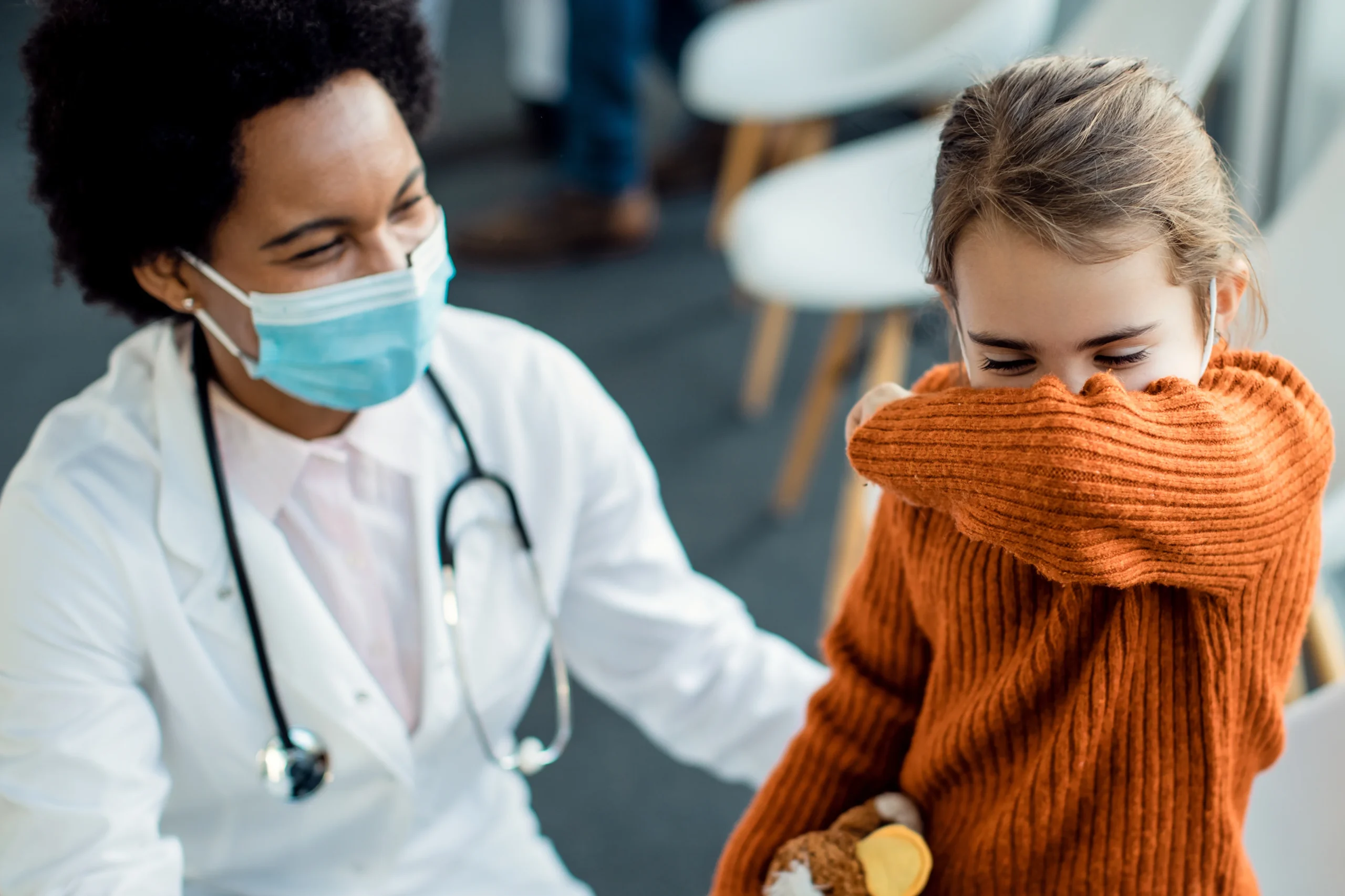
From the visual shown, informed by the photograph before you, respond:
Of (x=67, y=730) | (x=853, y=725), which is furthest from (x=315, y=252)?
(x=853, y=725)

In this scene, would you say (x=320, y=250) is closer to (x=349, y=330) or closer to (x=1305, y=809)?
(x=349, y=330)

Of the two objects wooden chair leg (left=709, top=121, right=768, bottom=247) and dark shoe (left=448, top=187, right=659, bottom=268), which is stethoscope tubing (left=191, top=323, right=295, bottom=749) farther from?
dark shoe (left=448, top=187, right=659, bottom=268)

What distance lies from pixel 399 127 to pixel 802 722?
0.64m

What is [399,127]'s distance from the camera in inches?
38.2

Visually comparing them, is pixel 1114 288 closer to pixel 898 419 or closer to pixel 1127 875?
pixel 898 419

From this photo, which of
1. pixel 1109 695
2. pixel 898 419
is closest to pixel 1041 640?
pixel 1109 695

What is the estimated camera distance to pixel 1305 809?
96 cm

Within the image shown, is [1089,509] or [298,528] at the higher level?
[1089,509]

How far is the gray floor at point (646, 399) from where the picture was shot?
178 centimetres

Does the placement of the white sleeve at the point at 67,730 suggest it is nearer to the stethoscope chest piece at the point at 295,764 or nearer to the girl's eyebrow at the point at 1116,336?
the stethoscope chest piece at the point at 295,764

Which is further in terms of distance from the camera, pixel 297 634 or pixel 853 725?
pixel 297 634

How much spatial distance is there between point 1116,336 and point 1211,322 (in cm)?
8

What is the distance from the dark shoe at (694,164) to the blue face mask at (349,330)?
2.55 m

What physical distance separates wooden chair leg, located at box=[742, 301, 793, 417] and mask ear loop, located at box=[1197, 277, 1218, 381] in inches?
72.1
